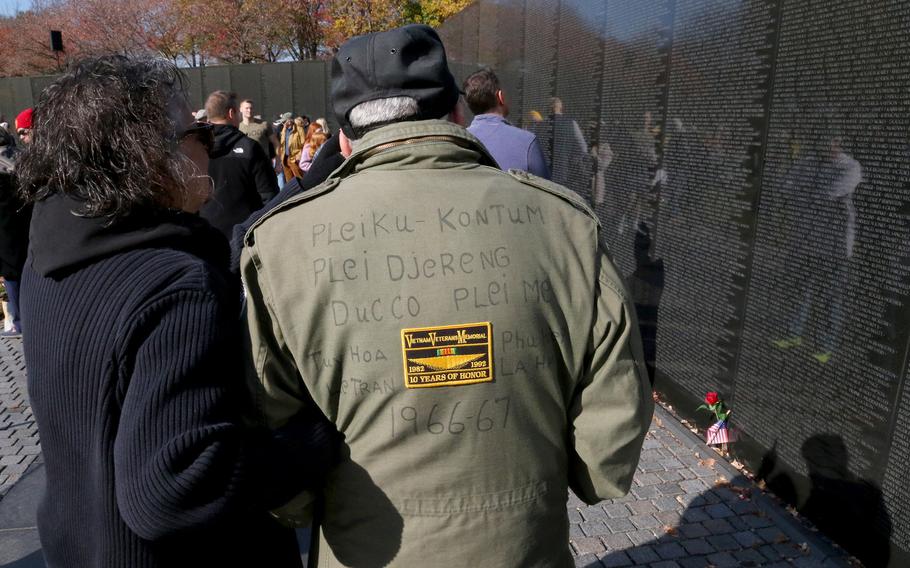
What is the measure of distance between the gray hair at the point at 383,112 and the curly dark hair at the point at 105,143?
407 mm

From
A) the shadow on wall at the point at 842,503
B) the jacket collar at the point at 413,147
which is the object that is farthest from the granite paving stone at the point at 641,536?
the jacket collar at the point at 413,147

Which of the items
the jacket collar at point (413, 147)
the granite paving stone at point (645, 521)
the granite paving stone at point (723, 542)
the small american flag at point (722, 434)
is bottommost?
the granite paving stone at point (723, 542)

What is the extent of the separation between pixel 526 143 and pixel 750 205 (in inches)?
52.7

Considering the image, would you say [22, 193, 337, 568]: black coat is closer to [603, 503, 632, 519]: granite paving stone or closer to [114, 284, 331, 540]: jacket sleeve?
[114, 284, 331, 540]: jacket sleeve

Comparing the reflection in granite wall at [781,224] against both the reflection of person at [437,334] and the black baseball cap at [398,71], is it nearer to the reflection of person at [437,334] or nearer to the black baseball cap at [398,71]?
the reflection of person at [437,334]

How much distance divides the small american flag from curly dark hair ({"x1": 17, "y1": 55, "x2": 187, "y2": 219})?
12.4 ft

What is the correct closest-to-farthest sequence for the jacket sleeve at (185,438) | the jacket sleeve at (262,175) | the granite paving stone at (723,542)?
1. the jacket sleeve at (185,438)
2. the granite paving stone at (723,542)
3. the jacket sleeve at (262,175)

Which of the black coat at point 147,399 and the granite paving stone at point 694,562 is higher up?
the black coat at point 147,399

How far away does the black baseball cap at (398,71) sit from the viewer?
1555mm

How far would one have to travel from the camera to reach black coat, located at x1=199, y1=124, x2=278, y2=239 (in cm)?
557

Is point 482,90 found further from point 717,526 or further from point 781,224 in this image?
point 717,526

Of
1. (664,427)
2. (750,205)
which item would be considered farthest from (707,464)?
(750,205)

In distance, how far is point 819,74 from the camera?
3611 millimetres

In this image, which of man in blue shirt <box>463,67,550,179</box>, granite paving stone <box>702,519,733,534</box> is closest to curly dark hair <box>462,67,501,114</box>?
man in blue shirt <box>463,67,550,179</box>
